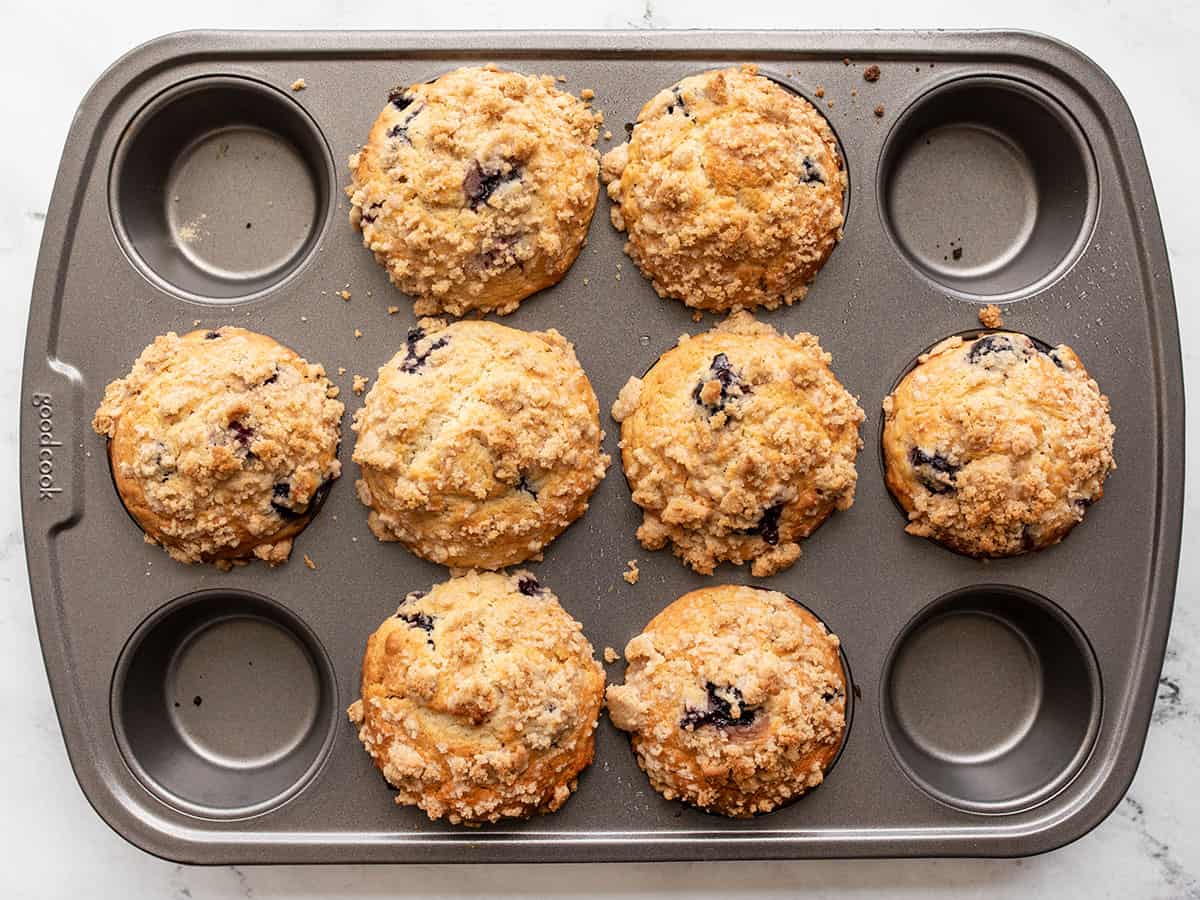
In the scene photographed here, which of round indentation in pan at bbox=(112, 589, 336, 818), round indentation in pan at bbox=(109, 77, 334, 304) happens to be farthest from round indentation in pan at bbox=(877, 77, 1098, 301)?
round indentation in pan at bbox=(112, 589, 336, 818)

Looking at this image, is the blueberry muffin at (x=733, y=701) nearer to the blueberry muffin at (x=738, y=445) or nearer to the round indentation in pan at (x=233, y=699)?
the blueberry muffin at (x=738, y=445)

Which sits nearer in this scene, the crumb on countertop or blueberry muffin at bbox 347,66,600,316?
blueberry muffin at bbox 347,66,600,316

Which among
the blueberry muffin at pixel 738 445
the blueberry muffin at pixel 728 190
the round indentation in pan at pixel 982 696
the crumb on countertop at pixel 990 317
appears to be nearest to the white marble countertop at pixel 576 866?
the round indentation in pan at pixel 982 696

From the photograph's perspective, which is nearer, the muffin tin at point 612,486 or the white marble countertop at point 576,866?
the muffin tin at point 612,486

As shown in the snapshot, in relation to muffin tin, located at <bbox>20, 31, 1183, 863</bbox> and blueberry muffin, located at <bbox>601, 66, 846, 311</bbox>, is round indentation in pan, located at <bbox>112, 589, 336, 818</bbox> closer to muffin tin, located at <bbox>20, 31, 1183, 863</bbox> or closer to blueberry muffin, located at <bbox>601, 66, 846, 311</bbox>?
muffin tin, located at <bbox>20, 31, 1183, 863</bbox>

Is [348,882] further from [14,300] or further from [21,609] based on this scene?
[14,300]

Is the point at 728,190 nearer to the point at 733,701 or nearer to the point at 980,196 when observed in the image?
the point at 980,196

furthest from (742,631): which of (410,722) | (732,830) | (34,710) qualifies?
(34,710)
